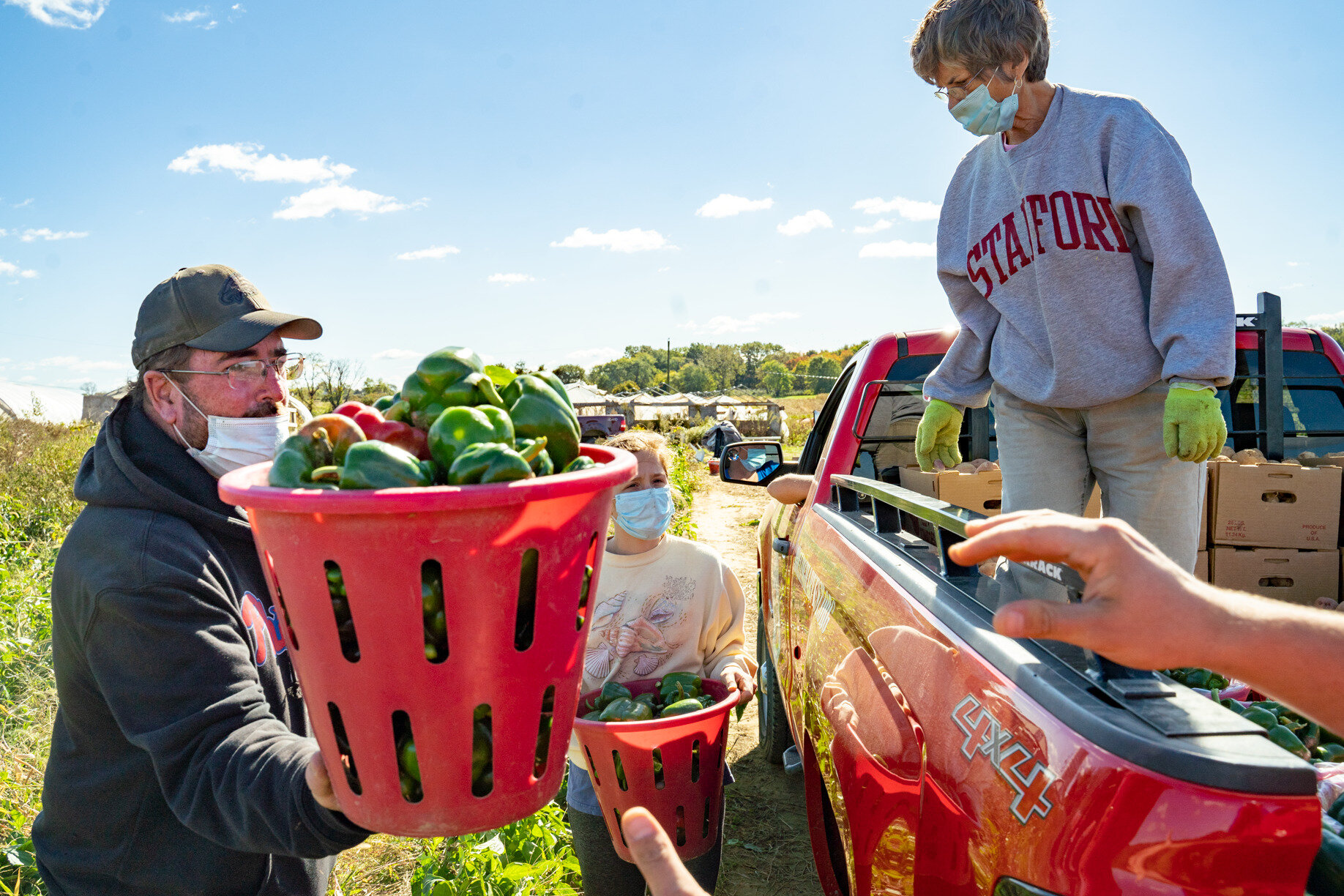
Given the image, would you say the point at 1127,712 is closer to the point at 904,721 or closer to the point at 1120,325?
the point at 904,721

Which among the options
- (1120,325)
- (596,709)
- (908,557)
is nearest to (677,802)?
(596,709)

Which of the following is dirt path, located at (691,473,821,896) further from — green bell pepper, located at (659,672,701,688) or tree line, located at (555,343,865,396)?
tree line, located at (555,343,865,396)

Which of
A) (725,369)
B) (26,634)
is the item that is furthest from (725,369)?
(26,634)

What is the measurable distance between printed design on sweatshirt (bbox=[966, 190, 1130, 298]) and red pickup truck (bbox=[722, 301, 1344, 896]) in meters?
0.82

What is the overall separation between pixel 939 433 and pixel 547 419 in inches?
81.9

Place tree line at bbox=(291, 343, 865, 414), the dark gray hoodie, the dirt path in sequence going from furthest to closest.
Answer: tree line at bbox=(291, 343, 865, 414), the dirt path, the dark gray hoodie

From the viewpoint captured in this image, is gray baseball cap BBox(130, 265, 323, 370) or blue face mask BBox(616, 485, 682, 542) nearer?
gray baseball cap BBox(130, 265, 323, 370)

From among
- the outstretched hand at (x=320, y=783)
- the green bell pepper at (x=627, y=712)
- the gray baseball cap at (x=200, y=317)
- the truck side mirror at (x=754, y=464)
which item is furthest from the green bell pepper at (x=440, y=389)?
the truck side mirror at (x=754, y=464)

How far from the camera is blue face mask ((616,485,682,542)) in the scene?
10.2 feet

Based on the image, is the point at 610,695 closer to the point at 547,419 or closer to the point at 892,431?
the point at 547,419

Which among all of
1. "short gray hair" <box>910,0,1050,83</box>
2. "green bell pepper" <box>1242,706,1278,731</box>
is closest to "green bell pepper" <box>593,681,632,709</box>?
"green bell pepper" <box>1242,706,1278,731</box>

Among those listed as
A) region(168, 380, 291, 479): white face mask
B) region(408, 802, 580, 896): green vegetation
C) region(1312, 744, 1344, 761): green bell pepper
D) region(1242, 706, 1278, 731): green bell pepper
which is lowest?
region(408, 802, 580, 896): green vegetation

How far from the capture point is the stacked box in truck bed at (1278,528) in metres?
3.38

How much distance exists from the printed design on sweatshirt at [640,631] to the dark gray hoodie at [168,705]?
1.12m
